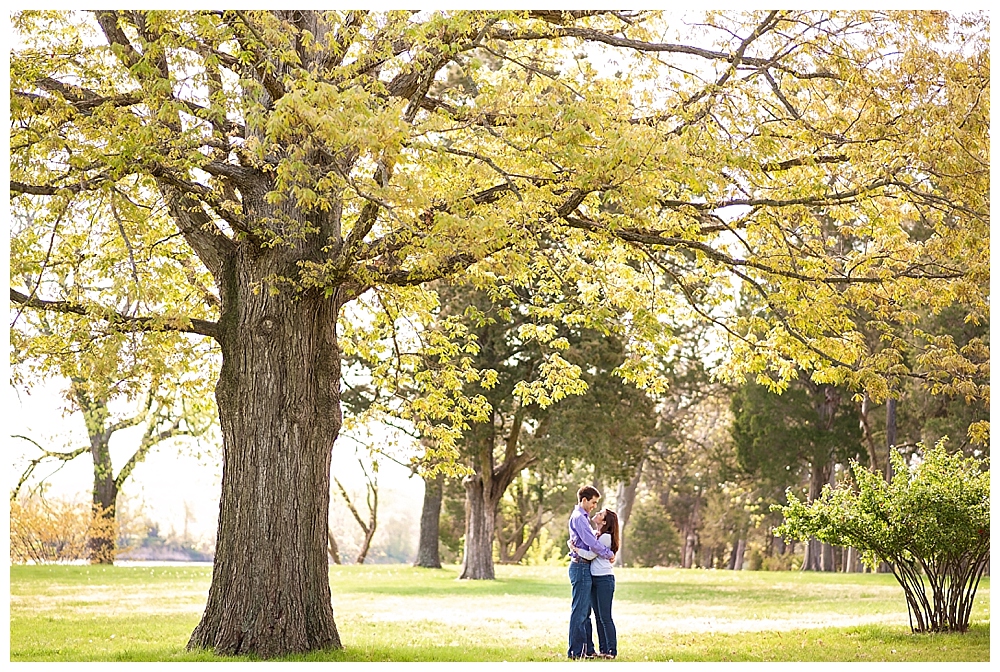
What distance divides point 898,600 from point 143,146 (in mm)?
13721

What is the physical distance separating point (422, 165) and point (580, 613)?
4.04m

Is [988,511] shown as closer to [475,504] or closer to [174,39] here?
[174,39]

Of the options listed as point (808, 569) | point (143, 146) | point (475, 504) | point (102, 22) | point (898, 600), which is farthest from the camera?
point (808, 569)

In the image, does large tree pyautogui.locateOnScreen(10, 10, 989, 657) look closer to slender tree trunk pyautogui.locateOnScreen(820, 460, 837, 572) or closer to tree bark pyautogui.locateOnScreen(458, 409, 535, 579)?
tree bark pyautogui.locateOnScreen(458, 409, 535, 579)

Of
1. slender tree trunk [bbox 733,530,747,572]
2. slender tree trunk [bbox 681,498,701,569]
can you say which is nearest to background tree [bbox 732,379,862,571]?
slender tree trunk [bbox 733,530,747,572]

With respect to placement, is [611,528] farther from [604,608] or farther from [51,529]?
[51,529]

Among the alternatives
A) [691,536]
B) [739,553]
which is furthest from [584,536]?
[691,536]

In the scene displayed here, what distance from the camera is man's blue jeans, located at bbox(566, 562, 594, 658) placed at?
8.71 m

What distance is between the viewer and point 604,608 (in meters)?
8.79

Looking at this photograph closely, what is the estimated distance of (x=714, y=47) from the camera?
30.6ft

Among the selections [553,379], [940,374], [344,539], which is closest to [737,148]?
[940,374]

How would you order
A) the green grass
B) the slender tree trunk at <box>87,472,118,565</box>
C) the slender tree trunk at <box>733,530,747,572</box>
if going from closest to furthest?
1. the green grass
2. the slender tree trunk at <box>87,472,118,565</box>
3. the slender tree trunk at <box>733,530,747,572</box>

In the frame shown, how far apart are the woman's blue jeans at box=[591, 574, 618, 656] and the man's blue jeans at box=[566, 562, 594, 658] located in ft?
0.23

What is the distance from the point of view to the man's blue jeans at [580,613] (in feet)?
28.6
